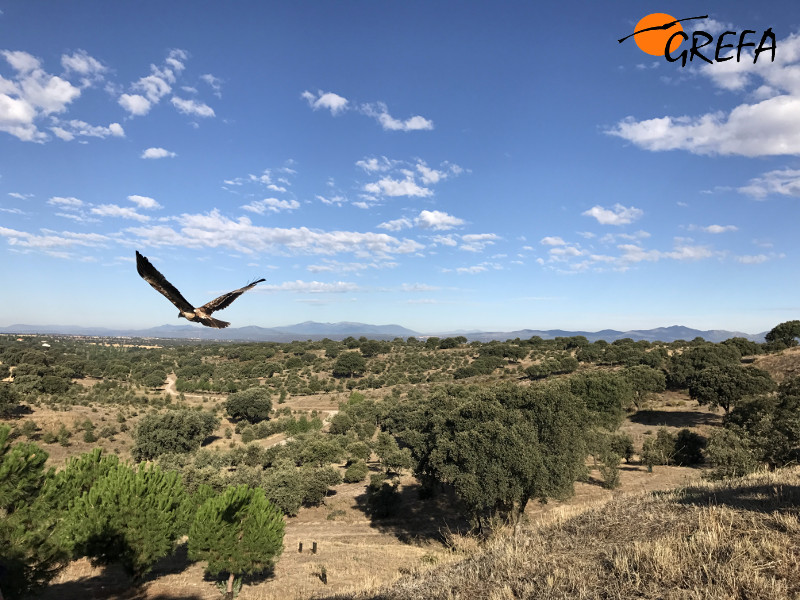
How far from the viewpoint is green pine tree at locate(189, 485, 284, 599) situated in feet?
52.1

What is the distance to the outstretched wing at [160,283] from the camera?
20.7 feet

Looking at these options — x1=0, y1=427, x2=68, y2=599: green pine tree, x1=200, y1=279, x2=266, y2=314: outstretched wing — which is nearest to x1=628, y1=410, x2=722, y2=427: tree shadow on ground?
x1=200, y1=279, x2=266, y2=314: outstretched wing

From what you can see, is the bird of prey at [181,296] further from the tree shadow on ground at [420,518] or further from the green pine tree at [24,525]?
the tree shadow on ground at [420,518]

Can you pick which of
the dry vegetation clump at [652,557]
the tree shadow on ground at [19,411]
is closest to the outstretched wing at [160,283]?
the dry vegetation clump at [652,557]

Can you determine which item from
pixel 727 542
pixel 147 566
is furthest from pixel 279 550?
pixel 727 542

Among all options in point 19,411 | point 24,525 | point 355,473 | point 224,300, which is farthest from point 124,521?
point 19,411

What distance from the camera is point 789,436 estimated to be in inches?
880

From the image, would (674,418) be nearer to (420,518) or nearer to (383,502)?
(420,518)

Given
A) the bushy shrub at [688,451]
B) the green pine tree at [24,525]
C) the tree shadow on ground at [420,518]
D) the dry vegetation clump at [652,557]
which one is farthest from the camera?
the bushy shrub at [688,451]

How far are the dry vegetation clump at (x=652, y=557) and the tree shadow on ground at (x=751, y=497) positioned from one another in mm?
23

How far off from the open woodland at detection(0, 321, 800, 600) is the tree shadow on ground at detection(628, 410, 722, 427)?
0.32m

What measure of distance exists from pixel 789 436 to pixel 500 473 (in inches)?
679

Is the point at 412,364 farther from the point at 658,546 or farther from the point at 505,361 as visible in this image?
the point at 658,546

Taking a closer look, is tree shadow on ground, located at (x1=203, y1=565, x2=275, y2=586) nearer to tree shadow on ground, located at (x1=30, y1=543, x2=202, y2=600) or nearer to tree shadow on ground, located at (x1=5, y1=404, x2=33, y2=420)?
tree shadow on ground, located at (x1=30, y1=543, x2=202, y2=600)
